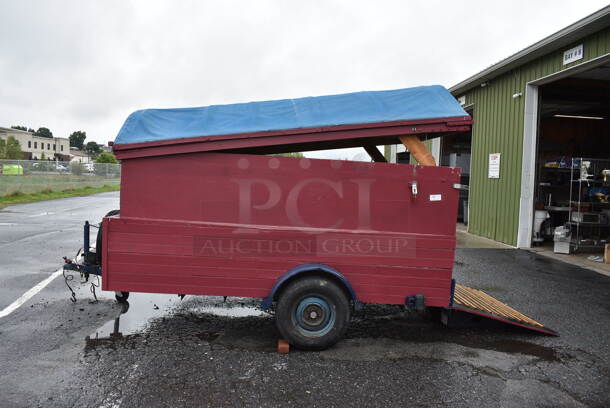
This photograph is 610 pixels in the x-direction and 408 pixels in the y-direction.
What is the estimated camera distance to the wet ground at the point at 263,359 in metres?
3.50

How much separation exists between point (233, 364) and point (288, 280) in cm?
91

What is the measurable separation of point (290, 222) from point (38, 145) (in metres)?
119

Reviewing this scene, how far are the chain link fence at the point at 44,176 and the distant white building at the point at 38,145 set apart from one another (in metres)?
69.1

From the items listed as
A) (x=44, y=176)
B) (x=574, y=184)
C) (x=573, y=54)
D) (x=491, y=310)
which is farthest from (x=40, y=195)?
(x=491, y=310)

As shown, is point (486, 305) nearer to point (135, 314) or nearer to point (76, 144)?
point (135, 314)

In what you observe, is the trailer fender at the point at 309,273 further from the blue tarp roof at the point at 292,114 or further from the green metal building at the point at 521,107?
the green metal building at the point at 521,107

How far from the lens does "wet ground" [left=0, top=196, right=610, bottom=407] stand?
350 cm

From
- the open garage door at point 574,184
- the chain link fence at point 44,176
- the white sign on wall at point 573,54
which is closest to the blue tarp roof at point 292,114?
the white sign on wall at point 573,54

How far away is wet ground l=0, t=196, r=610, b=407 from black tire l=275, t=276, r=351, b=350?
6.1 inches

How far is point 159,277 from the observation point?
14.5 ft

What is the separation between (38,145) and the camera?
4126 inches

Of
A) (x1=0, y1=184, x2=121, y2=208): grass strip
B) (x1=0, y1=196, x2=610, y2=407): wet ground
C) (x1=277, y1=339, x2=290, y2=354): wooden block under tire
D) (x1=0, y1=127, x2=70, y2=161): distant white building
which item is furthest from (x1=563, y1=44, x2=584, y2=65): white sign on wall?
(x1=0, y1=127, x2=70, y2=161): distant white building

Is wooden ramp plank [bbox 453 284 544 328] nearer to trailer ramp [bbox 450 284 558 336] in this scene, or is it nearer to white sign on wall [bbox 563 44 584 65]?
trailer ramp [bbox 450 284 558 336]

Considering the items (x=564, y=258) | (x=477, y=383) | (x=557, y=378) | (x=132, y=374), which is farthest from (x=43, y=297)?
(x=564, y=258)
